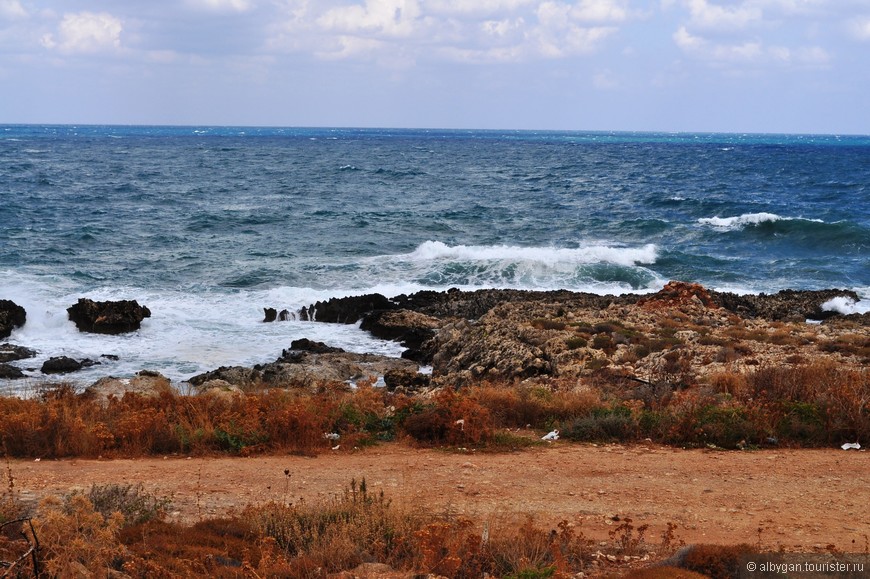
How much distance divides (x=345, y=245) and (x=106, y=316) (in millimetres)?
15656

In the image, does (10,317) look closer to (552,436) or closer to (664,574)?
(552,436)

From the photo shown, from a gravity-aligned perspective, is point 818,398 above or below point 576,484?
above

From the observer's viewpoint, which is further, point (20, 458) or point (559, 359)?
point (559, 359)

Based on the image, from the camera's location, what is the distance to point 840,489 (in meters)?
8.12

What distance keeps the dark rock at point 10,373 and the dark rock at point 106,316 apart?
150 inches

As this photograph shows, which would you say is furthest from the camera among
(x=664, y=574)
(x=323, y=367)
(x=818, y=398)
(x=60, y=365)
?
(x=60, y=365)

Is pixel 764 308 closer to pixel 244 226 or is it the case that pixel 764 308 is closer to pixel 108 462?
pixel 108 462

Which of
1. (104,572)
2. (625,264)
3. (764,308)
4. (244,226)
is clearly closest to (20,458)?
(104,572)

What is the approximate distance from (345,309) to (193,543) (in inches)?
670

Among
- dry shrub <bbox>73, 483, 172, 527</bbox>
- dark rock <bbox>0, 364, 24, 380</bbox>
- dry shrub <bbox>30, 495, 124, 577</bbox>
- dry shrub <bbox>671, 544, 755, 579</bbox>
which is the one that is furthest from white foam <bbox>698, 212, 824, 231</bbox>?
dry shrub <bbox>30, 495, 124, 577</bbox>

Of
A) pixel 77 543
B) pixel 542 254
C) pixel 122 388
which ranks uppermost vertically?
pixel 77 543

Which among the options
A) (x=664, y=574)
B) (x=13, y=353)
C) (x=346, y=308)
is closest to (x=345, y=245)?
(x=346, y=308)

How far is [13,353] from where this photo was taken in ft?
62.2

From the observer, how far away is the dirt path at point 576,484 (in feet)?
23.8
